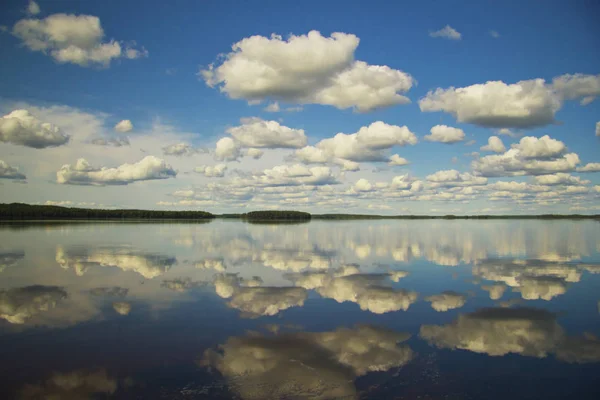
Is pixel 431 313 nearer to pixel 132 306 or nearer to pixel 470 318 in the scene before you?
pixel 470 318

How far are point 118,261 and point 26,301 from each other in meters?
12.1

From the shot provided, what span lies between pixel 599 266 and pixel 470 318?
61.9 ft

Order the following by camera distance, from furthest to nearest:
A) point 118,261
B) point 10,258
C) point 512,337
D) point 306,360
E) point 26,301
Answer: point 10,258 → point 118,261 → point 26,301 → point 512,337 → point 306,360

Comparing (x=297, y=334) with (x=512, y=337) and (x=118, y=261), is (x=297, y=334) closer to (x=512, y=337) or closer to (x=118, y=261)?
(x=512, y=337)

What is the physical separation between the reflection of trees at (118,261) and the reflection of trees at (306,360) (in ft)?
41.3

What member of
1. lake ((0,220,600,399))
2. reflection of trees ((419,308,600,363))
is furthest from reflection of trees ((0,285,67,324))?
reflection of trees ((419,308,600,363))

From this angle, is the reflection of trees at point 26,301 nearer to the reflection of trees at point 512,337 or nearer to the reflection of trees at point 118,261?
the reflection of trees at point 118,261

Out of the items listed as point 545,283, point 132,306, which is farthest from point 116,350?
point 545,283

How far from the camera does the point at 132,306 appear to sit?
50.2 feet

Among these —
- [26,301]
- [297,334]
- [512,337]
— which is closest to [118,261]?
[26,301]

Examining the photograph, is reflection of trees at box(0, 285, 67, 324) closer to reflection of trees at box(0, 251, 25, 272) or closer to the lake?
the lake

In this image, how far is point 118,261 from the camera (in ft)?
90.4

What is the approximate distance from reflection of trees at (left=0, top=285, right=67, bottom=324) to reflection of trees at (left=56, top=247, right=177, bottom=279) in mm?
4415

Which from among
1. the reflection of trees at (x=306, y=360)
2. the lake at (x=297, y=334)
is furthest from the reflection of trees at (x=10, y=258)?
the reflection of trees at (x=306, y=360)
